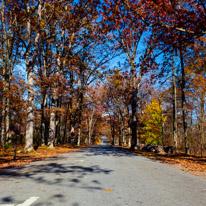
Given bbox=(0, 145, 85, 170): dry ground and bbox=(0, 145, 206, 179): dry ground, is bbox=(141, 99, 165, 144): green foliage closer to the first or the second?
bbox=(0, 145, 206, 179): dry ground

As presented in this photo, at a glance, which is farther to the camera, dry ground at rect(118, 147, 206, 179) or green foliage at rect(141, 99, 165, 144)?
green foliage at rect(141, 99, 165, 144)

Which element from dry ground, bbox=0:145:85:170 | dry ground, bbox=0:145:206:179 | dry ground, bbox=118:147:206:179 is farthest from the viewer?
dry ground, bbox=0:145:85:170

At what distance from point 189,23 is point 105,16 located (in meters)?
4.51

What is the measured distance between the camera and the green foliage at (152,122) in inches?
1384

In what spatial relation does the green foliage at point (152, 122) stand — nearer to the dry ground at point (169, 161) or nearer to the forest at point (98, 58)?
the forest at point (98, 58)

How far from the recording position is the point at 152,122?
1447 inches

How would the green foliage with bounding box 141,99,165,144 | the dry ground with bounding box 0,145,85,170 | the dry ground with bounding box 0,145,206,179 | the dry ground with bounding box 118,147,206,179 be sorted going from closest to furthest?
1. the dry ground with bounding box 118,147,206,179
2. the dry ground with bounding box 0,145,206,179
3. the dry ground with bounding box 0,145,85,170
4. the green foliage with bounding box 141,99,165,144

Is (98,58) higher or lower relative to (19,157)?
higher

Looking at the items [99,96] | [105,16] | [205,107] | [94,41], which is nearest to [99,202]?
[105,16]

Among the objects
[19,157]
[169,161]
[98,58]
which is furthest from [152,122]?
[19,157]

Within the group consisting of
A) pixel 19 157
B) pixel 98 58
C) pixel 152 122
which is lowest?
pixel 19 157

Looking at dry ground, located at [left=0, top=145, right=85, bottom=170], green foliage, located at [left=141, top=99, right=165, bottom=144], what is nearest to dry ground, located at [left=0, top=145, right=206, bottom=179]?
dry ground, located at [left=0, top=145, right=85, bottom=170]

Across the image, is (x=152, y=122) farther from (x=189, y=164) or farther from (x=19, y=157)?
(x=19, y=157)

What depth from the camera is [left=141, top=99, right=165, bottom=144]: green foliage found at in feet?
115
